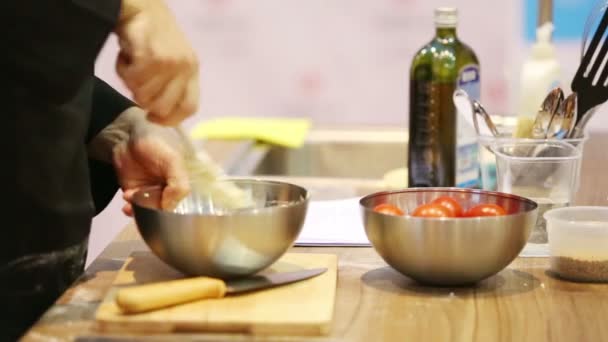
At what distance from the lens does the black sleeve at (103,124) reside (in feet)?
4.10

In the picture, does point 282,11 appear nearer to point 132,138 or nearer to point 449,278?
point 132,138

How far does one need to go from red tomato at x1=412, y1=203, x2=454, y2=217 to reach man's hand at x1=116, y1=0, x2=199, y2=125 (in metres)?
0.26

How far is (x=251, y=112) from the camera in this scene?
311cm

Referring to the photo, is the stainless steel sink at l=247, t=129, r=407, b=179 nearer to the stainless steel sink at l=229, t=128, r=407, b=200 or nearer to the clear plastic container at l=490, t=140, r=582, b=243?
the stainless steel sink at l=229, t=128, r=407, b=200

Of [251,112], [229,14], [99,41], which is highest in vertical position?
[99,41]

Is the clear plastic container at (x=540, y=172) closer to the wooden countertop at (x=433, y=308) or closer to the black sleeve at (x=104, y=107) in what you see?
the wooden countertop at (x=433, y=308)

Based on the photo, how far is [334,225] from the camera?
127 centimetres

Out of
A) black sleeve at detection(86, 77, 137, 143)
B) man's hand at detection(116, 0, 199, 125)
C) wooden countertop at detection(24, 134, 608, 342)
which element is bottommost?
wooden countertop at detection(24, 134, 608, 342)

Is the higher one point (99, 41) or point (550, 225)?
point (99, 41)

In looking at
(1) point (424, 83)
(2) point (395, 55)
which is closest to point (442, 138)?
(1) point (424, 83)

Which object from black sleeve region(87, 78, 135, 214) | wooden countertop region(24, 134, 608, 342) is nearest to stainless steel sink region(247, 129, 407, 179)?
black sleeve region(87, 78, 135, 214)

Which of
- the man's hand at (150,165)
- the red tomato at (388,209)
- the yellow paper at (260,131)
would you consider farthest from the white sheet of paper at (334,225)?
the yellow paper at (260,131)

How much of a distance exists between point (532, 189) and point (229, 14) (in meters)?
2.01

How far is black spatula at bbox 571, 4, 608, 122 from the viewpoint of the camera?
121 centimetres
